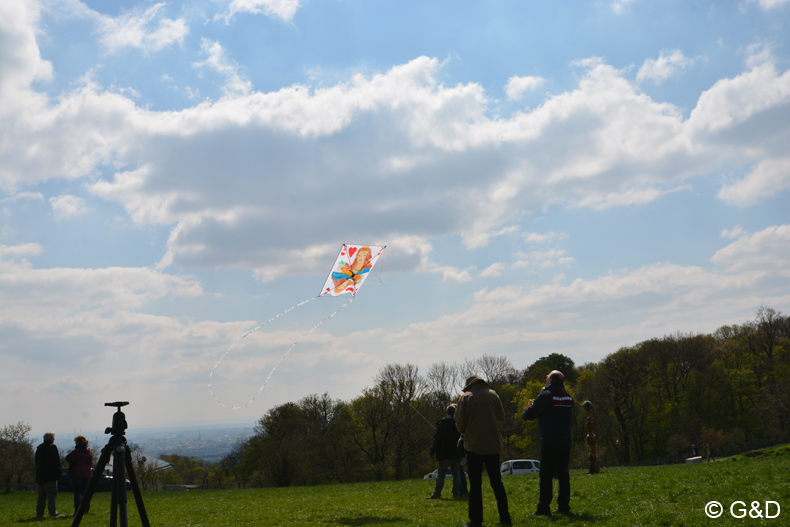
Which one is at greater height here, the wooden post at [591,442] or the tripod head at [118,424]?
the tripod head at [118,424]

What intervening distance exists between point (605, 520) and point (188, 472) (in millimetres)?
101282

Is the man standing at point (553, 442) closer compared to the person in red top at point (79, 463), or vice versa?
the man standing at point (553, 442)

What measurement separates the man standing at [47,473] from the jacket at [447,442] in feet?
27.8

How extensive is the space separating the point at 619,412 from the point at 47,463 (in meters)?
56.2

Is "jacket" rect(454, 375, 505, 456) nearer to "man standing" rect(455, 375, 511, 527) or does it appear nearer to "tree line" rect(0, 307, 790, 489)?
"man standing" rect(455, 375, 511, 527)

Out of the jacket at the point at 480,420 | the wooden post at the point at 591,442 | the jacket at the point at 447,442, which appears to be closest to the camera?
the jacket at the point at 480,420

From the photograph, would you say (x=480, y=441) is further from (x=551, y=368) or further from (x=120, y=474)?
(x=551, y=368)

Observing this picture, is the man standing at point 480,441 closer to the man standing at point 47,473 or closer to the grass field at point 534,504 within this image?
the grass field at point 534,504

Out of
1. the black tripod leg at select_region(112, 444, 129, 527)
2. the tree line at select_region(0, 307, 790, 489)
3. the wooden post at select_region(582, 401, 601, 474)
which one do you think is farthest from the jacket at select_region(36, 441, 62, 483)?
the tree line at select_region(0, 307, 790, 489)

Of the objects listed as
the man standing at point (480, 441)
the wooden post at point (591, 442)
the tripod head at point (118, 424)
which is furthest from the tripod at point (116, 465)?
the wooden post at point (591, 442)

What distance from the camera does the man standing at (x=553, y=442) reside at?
8.03 meters

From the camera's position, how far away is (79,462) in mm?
11727

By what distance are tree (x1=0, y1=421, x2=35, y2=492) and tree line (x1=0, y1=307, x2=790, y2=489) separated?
16674mm

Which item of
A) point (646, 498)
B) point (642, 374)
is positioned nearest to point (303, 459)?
point (646, 498)
